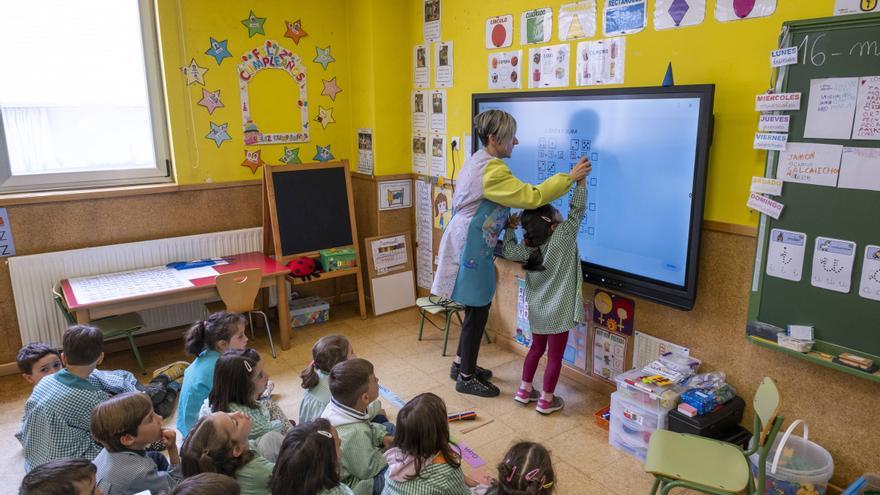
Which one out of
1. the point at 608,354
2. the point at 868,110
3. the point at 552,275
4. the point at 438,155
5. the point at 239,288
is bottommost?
the point at 608,354

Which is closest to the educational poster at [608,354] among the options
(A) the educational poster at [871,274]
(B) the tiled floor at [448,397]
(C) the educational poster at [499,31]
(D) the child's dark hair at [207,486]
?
(B) the tiled floor at [448,397]

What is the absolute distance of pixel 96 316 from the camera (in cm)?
338

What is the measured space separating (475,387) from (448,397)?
0.54 feet

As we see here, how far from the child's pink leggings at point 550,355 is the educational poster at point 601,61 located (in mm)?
1347

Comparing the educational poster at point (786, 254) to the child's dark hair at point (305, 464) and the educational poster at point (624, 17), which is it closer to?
the educational poster at point (624, 17)

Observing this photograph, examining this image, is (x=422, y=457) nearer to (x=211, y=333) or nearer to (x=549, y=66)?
(x=211, y=333)

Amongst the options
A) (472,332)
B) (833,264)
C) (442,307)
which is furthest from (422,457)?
(442,307)

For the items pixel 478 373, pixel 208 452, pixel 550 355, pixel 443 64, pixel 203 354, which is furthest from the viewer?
pixel 443 64

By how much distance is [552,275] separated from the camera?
305 centimetres

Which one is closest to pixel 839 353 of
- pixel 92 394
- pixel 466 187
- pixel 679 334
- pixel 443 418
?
pixel 679 334

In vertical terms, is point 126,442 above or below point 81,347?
below

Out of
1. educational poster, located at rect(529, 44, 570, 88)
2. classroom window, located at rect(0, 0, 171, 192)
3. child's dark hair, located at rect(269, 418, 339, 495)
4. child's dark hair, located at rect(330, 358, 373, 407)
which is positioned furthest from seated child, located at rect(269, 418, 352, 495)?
classroom window, located at rect(0, 0, 171, 192)

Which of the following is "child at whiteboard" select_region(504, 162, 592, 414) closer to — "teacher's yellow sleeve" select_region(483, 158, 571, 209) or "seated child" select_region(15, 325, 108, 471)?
"teacher's yellow sleeve" select_region(483, 158, 571, 209)

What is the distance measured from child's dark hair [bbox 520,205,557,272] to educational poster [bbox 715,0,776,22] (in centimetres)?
116
